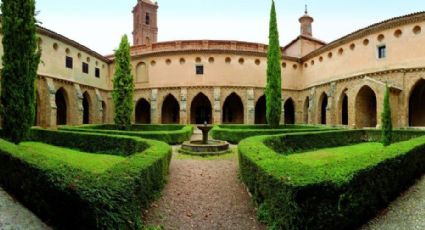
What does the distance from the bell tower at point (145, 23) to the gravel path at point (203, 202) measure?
41285 mm

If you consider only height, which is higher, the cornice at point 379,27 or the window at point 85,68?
the cornice at point 379,27

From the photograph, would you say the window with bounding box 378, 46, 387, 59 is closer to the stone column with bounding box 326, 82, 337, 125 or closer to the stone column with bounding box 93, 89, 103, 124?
the stone column with bounding box 326, 82, 337, 125

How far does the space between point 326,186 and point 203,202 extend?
3.12 meters

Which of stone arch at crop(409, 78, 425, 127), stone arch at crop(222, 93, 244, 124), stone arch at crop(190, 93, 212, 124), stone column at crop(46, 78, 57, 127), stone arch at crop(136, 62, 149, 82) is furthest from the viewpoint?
stone arch at crop(190, 93, 212, 124)

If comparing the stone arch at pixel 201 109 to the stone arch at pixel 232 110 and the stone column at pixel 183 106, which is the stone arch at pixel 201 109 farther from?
the stone column at pixel 183 106

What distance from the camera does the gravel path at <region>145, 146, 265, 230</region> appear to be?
5.42 m

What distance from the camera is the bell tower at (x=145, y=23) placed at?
152ft

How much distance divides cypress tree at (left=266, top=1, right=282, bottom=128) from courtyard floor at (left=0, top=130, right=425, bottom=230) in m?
13.2

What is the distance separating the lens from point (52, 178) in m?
4.71

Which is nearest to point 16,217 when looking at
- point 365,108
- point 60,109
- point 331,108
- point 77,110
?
point 77,110

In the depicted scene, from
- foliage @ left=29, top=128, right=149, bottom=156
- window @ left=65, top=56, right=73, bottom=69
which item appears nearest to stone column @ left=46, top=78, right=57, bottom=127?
window @ left=65, top=56, right=73, bottom=69

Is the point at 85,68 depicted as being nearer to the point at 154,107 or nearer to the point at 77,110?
the point at 77,110

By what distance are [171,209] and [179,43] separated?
2534cm

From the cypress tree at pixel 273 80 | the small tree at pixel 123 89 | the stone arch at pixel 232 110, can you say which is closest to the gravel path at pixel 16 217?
the small tree at pixel 123 89
